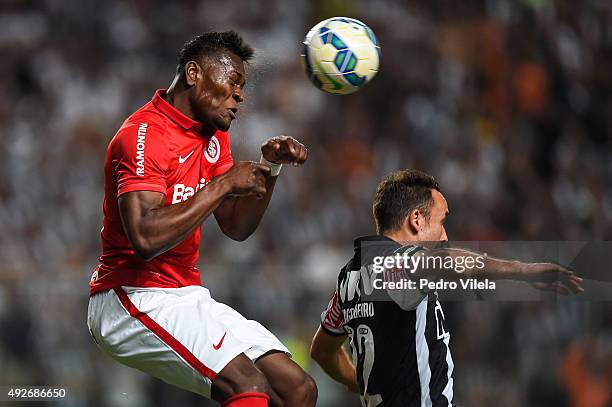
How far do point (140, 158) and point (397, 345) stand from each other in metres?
1.24

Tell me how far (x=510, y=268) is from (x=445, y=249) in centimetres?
26

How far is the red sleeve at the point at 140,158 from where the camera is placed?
3.85 metres

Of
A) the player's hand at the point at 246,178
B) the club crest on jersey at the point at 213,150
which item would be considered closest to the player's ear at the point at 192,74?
the club crest on jersey at the point at 213,150

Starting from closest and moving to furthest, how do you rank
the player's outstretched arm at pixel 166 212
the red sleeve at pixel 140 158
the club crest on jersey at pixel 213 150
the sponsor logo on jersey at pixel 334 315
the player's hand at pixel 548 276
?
the player's hand at pixel 548 276 → the player's outstretched arm at pixel 166 212 → the red sleeve at pixel 140 158 → the club crest on jersey at pixel 213 150 → the sponsor logo on jersey at pixel 334 315

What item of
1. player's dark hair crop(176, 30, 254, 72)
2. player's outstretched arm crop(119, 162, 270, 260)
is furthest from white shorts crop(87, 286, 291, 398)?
player's dark hair crop(176, 30, 254, 72)

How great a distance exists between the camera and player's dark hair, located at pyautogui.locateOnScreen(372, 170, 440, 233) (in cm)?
403

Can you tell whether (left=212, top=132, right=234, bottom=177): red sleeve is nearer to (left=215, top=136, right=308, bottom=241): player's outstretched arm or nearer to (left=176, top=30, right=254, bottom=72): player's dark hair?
(left=215, top=136, right=308, bottom=241): player's outstretched arm

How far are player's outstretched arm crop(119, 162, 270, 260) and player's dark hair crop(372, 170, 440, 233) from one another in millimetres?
554

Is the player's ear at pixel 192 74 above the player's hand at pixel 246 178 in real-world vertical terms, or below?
above

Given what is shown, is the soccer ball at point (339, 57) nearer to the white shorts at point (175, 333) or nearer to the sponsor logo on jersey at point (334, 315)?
the sponsor logo on jersey at point (334, 315)

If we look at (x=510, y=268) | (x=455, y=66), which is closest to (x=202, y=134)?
(x=510, y=268)

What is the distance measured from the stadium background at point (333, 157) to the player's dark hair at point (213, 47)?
2.89 meters

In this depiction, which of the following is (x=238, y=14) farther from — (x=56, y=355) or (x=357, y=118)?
(x=56, y=355)

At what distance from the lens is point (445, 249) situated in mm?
3676
